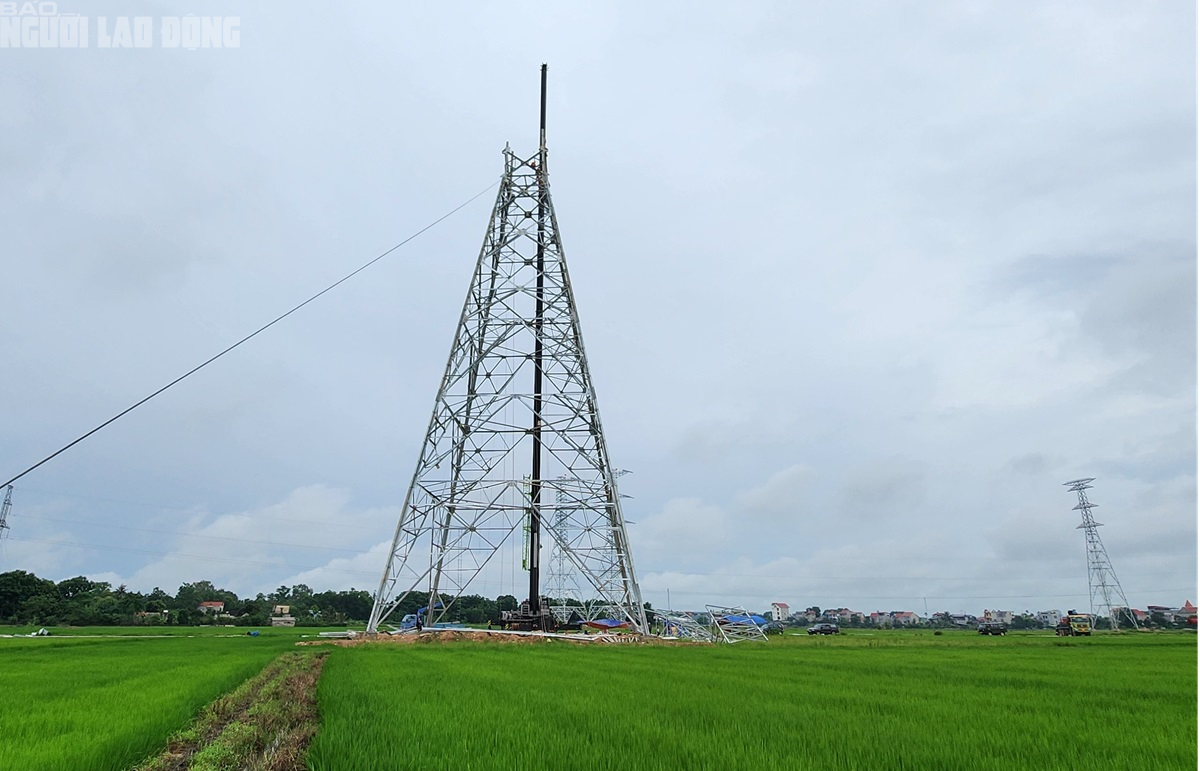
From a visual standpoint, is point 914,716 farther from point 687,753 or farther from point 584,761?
point 584,761

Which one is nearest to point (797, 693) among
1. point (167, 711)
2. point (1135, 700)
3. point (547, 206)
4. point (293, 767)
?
point (1135, 700)

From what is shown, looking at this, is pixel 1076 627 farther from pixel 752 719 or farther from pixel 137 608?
pixel 137 608

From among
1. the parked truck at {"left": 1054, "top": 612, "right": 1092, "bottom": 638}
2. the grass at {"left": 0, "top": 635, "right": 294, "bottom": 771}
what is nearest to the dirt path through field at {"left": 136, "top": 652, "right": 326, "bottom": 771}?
the grass at {"left": 0, "top": 635, "right": 294, "bottom": 771}

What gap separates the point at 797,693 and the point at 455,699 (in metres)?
5.02

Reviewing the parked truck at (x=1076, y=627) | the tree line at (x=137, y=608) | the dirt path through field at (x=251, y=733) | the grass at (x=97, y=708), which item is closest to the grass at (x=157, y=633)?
the tree line at (x=137, y=608)

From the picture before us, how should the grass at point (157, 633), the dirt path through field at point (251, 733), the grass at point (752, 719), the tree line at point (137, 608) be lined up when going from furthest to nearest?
→ 1. the tree line at point (137, 608)
2. the grass at point (157, 633)
3. the dirt path through field at point (251, 733)
4. the grass at point (752, 719)

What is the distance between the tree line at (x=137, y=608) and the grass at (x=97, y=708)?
3840 centimetres

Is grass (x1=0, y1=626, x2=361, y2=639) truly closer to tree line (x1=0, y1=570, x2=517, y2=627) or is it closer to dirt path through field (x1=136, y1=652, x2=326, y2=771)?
tree line (x1=0, y1=570, x2=517, y2=627)

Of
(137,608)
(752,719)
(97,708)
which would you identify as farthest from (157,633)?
(752,719)

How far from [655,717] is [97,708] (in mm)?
7017

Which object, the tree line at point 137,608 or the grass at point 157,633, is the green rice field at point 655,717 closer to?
the grass at point 157,633

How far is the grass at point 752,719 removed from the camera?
5863 mm

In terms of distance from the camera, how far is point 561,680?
1228cm

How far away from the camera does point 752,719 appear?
310 inches
